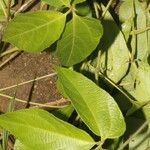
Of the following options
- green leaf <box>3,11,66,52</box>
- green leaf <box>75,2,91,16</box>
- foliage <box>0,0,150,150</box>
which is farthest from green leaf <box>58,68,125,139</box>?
green leaf <box>75,2,91,16</box>

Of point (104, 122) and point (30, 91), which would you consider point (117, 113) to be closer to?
point (104, 122)

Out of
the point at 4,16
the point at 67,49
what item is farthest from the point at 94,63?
the point at 4,16

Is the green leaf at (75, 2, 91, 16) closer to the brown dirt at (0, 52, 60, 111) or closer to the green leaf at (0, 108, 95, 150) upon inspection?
the brown dirt at (0, 52, 60, 111)

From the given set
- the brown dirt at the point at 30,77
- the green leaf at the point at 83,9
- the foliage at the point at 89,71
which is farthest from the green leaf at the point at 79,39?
the brown dirt at the point at 30,77

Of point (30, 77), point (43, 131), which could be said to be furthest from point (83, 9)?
point (43, 131)

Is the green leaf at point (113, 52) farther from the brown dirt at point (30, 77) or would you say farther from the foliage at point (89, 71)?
the brown dirt at point (30, 77)

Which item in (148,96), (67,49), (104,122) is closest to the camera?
(104,122)
